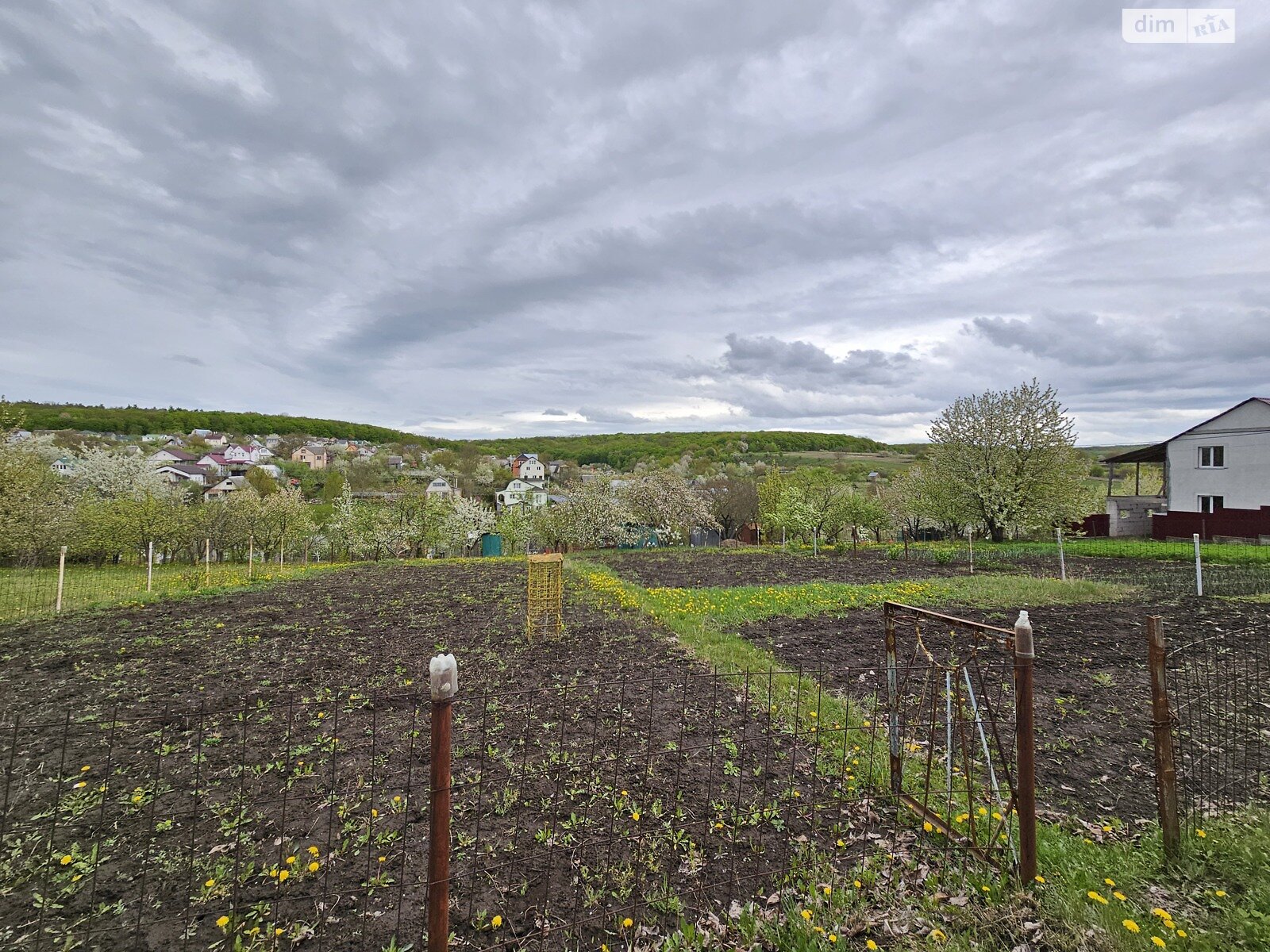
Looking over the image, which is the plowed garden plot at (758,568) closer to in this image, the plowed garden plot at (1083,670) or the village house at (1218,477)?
the plowed garden plot at (1083,670)

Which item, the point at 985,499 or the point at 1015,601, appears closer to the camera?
the point at 1015,601

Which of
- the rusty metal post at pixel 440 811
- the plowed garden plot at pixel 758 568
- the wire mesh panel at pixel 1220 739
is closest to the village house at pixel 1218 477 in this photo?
the plowed garden plot at pixel 758 568

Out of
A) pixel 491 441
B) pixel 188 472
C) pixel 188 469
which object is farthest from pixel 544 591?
pixel 491 441

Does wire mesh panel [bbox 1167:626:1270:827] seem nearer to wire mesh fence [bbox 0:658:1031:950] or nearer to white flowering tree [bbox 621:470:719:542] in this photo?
wire mesh fence [bbox 0:658:1031:950]

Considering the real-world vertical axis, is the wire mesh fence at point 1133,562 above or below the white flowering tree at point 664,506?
below

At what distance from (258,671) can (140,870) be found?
4.26 m

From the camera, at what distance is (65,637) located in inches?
354

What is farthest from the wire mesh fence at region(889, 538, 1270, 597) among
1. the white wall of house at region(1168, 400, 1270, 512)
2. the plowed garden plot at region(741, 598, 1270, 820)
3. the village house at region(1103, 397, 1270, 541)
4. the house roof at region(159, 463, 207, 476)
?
the house roof at region(159, 463, 207, 476)

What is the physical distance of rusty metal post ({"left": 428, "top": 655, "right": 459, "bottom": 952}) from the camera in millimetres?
2387

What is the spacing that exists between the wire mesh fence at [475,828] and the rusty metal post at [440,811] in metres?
0.60

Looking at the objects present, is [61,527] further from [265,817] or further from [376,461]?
[376,461]

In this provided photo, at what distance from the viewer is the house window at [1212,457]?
25.0 meters

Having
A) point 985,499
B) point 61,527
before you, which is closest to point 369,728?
point 61,527

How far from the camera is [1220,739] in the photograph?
513 centimetres
